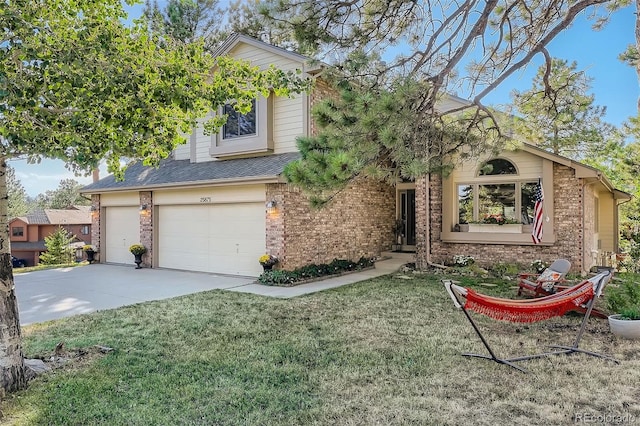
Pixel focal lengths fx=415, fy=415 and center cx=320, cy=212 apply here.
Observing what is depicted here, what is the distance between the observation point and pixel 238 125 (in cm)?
1333

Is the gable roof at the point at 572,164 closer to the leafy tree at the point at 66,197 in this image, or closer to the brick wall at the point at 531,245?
the brick wall at the point at 531,245

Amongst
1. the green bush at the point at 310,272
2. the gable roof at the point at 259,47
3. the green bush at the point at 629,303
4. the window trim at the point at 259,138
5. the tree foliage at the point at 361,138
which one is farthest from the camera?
the window trim at the point at 259,138

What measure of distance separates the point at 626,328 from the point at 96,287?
35.2 ft

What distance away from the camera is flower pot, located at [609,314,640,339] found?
5.64 metres

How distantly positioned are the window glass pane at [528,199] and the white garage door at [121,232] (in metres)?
12.5

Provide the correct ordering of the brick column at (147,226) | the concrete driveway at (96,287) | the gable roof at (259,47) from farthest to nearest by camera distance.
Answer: the brick column at (147,226)
the gable roof at (259,47)
the concrete driveway at (96,287)

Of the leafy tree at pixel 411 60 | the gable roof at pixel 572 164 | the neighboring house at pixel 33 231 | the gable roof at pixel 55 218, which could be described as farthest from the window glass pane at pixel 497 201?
the gable roof at pixel 55 218

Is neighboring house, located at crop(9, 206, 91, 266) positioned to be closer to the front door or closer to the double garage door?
the double garage door

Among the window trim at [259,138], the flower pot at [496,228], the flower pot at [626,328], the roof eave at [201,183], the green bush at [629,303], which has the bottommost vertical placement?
the flower pot at [626,328]

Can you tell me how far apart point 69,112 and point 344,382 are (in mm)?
4046

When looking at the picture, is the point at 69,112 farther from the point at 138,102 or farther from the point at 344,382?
the point at 344,382

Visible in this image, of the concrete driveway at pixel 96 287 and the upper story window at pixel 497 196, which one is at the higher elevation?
the upper story window at pixel 497 196

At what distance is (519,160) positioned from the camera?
11.7 m

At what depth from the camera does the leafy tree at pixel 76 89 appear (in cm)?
393
